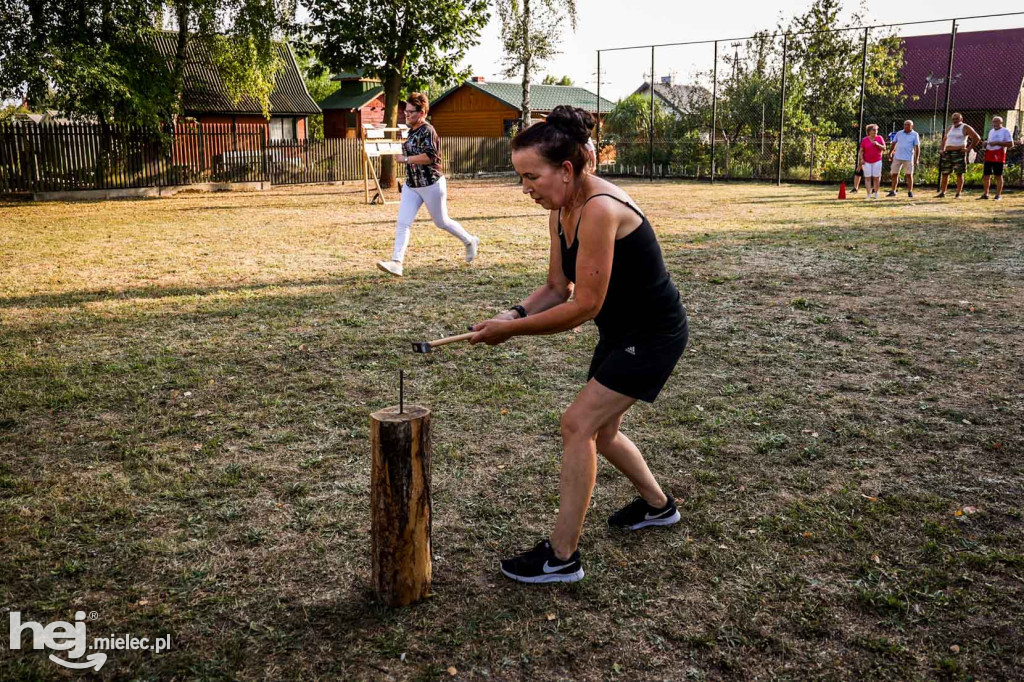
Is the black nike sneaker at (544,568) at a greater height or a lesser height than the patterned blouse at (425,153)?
lesser

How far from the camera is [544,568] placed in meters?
3.13

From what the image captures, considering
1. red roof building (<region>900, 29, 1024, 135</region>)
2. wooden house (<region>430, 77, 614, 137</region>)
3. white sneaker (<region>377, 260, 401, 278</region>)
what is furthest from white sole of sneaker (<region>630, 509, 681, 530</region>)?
wooden house (<region>430, 77, 614, 137</region>)

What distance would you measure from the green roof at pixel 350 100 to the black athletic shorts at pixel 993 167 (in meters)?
39.0

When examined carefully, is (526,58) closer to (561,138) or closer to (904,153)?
(904,153)

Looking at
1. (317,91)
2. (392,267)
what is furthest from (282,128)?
(392,267)

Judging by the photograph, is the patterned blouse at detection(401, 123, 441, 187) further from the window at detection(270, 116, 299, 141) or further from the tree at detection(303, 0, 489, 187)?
the window at detection(270, 116, 299, 141)

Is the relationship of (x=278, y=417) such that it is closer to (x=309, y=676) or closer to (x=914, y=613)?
(x=309, y=676)

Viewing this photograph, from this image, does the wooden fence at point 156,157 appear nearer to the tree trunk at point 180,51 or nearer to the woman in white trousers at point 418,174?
the tree trunk at point 180,51

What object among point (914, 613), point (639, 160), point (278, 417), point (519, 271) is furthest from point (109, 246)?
point (639, 160)

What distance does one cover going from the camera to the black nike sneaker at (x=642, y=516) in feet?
11.7

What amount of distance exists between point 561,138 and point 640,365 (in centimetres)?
86

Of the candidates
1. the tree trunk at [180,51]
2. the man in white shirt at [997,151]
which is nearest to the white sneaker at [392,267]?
the man in white shirt at [997,151]

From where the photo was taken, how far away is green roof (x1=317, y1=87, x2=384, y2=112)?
50.7 m

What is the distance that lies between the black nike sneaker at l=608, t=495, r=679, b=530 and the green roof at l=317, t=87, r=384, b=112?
50.0 metres
